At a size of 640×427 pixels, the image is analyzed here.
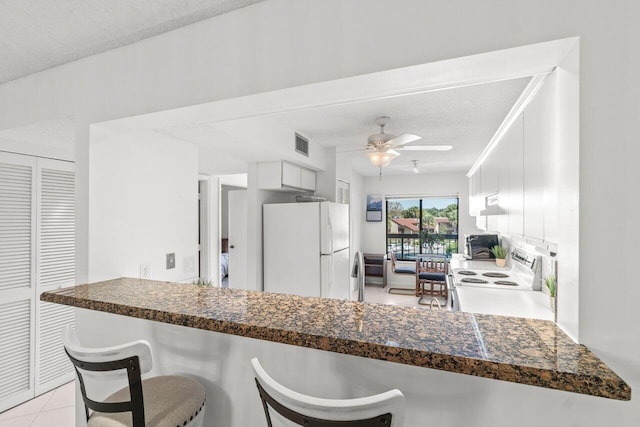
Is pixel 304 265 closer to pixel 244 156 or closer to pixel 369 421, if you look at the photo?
pixel 244 156

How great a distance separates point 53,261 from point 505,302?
12.3 ft

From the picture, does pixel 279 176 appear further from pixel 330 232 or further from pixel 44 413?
pixel 44 413

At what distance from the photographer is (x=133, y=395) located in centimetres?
108

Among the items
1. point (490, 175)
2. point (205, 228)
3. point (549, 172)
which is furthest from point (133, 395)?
point (490, 175)

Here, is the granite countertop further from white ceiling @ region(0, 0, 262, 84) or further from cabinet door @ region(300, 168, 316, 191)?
cabinet door @ region(300, 168, 316, 191)

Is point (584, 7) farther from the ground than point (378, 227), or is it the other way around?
point (584, 7)

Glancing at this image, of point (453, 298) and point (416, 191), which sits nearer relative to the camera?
point (453, 298)

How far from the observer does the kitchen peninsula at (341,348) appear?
835 mm

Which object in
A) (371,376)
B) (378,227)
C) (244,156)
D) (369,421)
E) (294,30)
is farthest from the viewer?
(378,227)

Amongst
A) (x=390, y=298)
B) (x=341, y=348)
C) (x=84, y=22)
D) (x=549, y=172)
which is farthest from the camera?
(x=390, y=298)

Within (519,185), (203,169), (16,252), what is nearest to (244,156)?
(203,169)

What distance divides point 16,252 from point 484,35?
3.41m

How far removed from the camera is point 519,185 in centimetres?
232

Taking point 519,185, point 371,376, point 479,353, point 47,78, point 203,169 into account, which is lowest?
point 371,376
